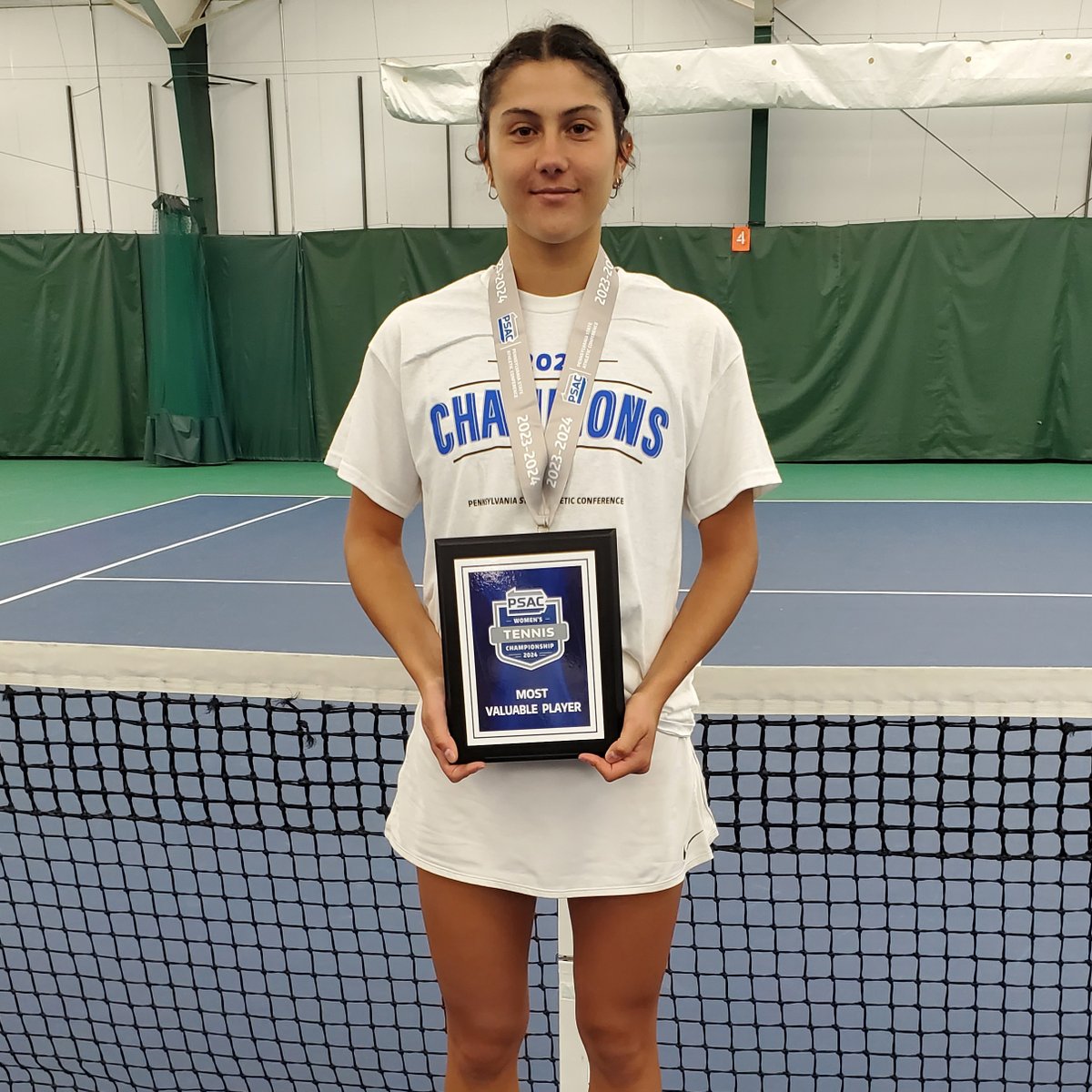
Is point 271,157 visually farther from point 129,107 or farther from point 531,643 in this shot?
point 531,643

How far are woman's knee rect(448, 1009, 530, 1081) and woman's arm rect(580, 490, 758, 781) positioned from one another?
0.39m

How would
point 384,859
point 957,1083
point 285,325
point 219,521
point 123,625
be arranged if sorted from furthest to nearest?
point 285,325 < point 219,521 < point 123,625 < point 384,859 < point 957,1083

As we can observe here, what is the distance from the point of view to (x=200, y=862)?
2.71 meters

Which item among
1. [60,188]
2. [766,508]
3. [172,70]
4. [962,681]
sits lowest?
[766,508]

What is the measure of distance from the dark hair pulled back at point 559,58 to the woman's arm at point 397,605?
45 centimetres

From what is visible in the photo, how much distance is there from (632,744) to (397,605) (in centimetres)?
32

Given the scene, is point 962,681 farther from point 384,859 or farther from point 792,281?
point 792,281

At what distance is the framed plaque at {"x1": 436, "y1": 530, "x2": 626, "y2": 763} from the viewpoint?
102 cm

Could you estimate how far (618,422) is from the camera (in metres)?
1.09

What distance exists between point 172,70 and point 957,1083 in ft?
36.6

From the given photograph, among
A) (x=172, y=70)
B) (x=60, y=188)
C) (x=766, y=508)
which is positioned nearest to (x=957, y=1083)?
(x=766, y=508)

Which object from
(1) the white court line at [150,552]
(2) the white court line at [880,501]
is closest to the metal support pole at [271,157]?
(1) the white court line at [150,552]

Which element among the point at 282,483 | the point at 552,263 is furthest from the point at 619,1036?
the point at 282,483

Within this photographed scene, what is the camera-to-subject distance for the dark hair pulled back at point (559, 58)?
107 cm
